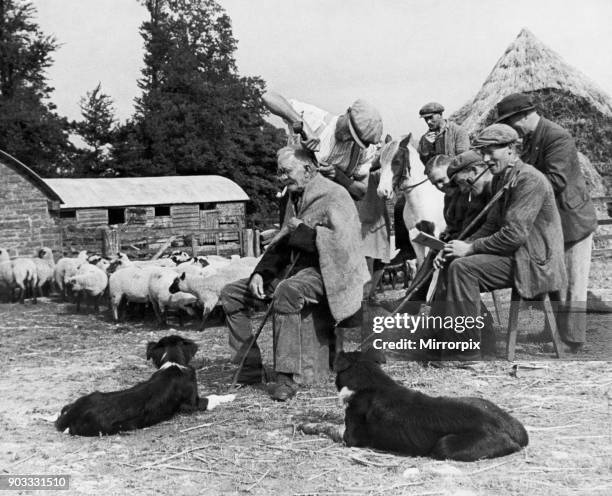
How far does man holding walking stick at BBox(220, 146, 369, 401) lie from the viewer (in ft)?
19.6

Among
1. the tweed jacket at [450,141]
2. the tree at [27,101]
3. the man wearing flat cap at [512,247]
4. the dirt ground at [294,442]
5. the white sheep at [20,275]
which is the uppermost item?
the tree at [27,101]

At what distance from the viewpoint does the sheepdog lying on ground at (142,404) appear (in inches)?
199

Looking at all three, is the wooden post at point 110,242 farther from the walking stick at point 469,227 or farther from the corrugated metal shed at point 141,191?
the walking stick at point 469,227

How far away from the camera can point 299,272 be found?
20.4ft

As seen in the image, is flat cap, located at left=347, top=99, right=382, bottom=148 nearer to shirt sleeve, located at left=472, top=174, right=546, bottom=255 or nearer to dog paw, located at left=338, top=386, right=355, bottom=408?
shirt sleeve, located at left=472, top=174, right=546, bottom=255

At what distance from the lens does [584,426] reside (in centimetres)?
480

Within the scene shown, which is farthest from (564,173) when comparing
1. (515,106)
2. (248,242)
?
(248,242)

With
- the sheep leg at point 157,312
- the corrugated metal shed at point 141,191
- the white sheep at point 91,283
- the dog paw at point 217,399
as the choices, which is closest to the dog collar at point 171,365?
the dog paw at point 217,399

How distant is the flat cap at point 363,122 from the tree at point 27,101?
38626mm

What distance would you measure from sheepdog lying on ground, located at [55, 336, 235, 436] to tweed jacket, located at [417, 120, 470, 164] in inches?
174

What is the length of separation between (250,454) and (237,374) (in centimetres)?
175

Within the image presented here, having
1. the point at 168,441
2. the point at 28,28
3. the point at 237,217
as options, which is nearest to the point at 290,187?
the point at 168,441

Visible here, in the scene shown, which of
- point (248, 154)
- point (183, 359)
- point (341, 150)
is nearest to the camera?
point (183, 359)

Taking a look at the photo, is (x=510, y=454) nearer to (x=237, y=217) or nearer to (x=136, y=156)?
(x=237, y=217)
